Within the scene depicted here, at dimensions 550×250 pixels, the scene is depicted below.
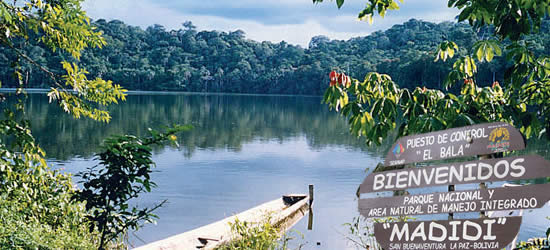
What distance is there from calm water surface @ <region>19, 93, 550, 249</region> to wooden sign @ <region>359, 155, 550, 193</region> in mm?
6816

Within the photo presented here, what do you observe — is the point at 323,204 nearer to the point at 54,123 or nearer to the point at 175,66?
the point at 54,123

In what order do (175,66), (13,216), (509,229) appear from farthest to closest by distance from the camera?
(175,66), (13,216), (509,229)

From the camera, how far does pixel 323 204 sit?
13312 millimetres

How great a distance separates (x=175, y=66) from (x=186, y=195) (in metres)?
83.5

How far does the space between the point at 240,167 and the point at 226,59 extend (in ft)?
281

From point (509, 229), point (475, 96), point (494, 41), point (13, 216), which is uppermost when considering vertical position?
point (494, 41)

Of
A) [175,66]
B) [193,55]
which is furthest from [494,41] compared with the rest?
[193,55]

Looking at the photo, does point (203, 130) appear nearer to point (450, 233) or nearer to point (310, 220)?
point (310, 220)

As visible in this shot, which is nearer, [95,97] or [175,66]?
[95,97]

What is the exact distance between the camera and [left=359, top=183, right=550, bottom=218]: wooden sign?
7.21 ft

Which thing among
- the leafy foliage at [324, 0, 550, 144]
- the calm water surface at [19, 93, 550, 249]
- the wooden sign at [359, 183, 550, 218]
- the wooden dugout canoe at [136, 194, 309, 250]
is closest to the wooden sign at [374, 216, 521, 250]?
the wooden sign at [359, 183, 550, 218]

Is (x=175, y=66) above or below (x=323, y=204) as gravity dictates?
above

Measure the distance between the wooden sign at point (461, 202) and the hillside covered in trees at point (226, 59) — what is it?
195 feet

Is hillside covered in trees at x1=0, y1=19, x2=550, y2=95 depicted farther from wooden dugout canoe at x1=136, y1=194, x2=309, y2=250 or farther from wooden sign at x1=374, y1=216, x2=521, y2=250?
wooden sign at x1=374, y1=216, x2=521, y2=250
